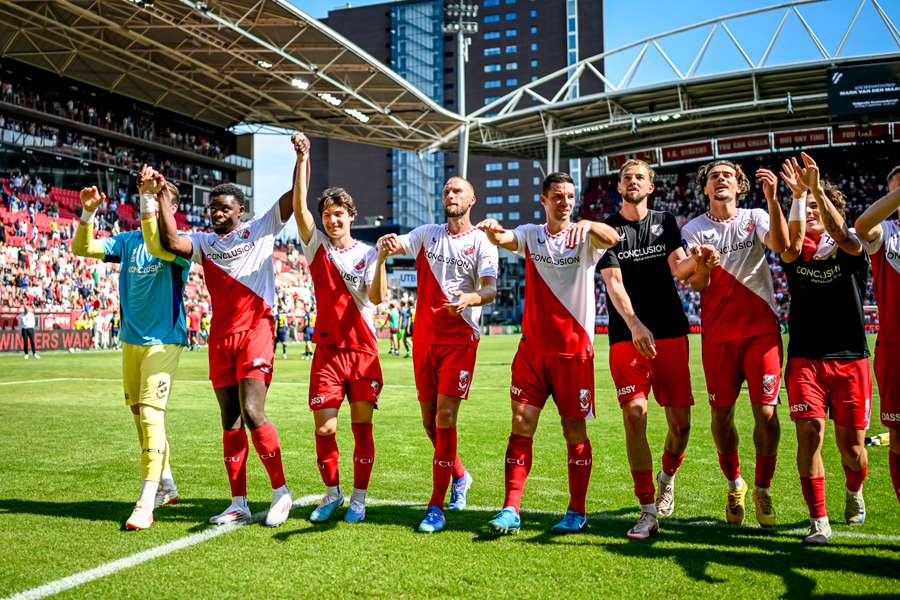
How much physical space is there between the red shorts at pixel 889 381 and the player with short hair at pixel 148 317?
479 cm

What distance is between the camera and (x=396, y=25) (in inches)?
4183

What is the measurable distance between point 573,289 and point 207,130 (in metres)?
52.6

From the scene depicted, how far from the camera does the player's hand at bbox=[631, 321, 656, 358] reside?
16.1 ft

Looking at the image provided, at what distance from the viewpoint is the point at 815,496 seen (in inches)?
187

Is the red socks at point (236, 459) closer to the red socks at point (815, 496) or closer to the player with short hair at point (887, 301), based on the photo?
the red socks at point (815, 496)

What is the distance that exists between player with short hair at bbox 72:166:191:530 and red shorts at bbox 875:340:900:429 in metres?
4.79

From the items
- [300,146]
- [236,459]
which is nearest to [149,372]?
[236,459]

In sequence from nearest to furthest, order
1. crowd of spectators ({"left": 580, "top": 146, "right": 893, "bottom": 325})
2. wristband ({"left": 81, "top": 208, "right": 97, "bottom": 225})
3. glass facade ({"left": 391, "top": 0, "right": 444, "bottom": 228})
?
wristband ({"left": 81, "top": 208, "right": 97, "bottom": 225}) → crowd of spectators ({"left": 580, "top": 146, "right": 893, "bottom": 325}) → glass facade ({"left": 391, "top": 0, "right": 444, "bottom": 228})

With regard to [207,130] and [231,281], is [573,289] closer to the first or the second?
[231,281]

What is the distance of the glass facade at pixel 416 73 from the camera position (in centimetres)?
10300

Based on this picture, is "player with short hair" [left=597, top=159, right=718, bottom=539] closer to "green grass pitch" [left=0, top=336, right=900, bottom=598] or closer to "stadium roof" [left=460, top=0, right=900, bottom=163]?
"green grass pitch" [left=0, top=336, right=900, bottom=598]

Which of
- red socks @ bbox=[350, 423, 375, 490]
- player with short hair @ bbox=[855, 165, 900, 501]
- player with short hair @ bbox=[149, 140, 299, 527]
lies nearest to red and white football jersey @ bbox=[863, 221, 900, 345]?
player with short hair @ bbox=[855, 165, 900, 501]

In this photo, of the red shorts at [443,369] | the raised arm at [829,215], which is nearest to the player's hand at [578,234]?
the red shorts at [443,369]

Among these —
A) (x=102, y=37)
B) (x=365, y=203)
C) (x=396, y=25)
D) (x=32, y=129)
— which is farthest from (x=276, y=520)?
(x=396, y=25)
